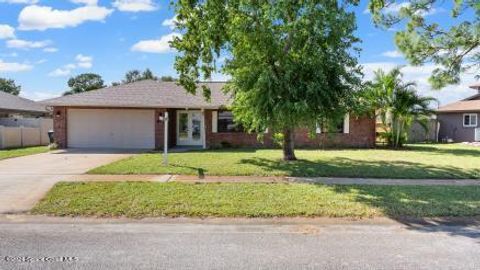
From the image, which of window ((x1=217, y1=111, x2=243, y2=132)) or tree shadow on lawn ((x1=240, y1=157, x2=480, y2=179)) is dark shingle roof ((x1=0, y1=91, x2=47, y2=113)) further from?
tree shadow on lawn ((x1=240, y1=157, x2=480, y2=179))

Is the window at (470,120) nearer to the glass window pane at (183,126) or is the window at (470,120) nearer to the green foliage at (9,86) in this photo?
the glass window pane at (183,126)

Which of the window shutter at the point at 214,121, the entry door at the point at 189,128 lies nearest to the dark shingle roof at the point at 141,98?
the window shutter at the point at 214,121

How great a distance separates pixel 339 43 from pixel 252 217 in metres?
7.82

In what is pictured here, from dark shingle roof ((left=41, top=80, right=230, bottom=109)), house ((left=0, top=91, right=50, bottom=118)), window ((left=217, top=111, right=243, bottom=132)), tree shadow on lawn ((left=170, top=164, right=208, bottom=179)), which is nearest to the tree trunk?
tree shadow on lawn ((left=170, top=164, right=208, bottom=179))

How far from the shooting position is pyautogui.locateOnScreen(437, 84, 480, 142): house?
30094mm

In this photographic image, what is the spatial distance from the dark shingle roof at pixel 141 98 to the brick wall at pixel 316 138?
3.74 feet

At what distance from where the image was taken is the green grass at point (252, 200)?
7480mm

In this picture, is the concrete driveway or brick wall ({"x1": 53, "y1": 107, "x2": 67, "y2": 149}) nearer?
the concrete driveway

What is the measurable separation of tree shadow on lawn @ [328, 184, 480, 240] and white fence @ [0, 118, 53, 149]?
2029cm

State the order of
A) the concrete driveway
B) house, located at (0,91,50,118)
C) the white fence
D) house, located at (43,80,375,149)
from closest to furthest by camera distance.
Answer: the concrete driveway
house, located at (43,80,375,149)
the white fence
house, located at (0,91,50,118)

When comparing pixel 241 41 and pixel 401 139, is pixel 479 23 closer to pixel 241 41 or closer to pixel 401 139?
pixel 241 41

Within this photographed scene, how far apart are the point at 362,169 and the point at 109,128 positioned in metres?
14.6

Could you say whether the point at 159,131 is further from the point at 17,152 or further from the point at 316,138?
the point at 316,138

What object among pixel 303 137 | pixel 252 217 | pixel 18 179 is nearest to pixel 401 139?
pixel 303 137
